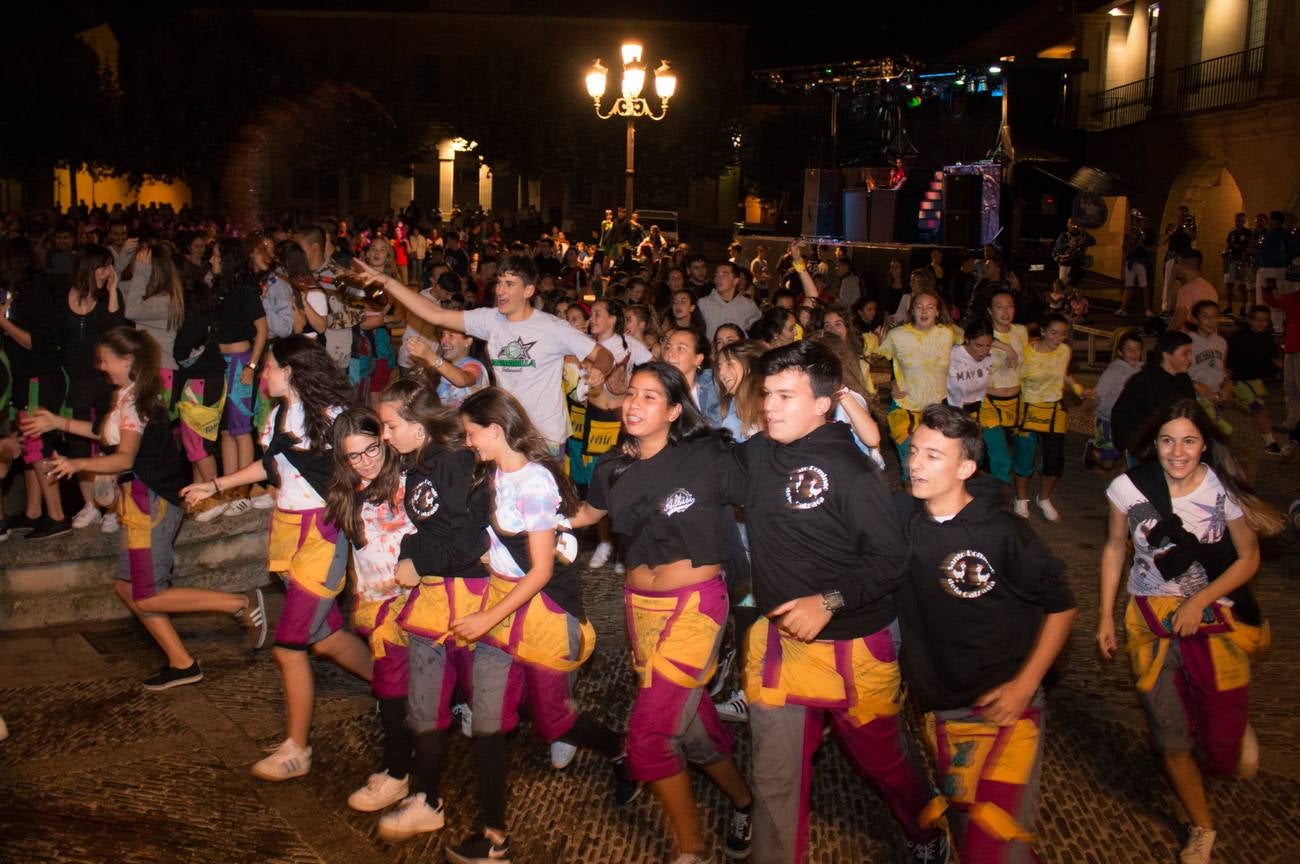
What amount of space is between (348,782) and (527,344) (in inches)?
114

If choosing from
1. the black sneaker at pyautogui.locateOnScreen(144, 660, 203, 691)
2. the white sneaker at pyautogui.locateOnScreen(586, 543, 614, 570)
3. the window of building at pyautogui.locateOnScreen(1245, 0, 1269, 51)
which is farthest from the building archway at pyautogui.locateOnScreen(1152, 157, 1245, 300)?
the black sneaker at pyautogui.locateOnScreen(144, 660, 203, 691)

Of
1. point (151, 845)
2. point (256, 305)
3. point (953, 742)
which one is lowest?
point (151, 845)

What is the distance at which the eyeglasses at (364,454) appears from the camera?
16.5 ft

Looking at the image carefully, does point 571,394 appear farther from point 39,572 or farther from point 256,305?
point 39,572

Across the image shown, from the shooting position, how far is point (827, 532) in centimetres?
416

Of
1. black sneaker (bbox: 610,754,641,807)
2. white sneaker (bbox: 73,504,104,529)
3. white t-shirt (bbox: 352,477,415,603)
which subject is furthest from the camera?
white sneaker (bbox: 73,504,104,529)

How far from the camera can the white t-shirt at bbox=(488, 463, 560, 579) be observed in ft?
14.9

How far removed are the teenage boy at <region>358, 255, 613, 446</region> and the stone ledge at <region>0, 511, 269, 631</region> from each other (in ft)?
6.24

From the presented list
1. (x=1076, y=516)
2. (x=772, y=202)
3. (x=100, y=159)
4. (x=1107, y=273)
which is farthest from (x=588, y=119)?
(x=1076, y=516)

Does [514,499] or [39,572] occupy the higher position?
[514,499]

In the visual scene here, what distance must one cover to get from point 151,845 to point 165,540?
1749mm

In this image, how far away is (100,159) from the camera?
42562mm

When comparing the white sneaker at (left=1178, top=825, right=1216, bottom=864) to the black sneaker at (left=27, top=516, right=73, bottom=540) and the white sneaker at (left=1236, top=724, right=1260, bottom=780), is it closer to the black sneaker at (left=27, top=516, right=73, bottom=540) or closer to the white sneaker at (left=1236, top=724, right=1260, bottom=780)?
the white sneaker at (left=1236, top=724, right=1260, bottom=780)

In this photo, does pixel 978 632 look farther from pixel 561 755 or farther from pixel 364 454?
pixel 364 454
